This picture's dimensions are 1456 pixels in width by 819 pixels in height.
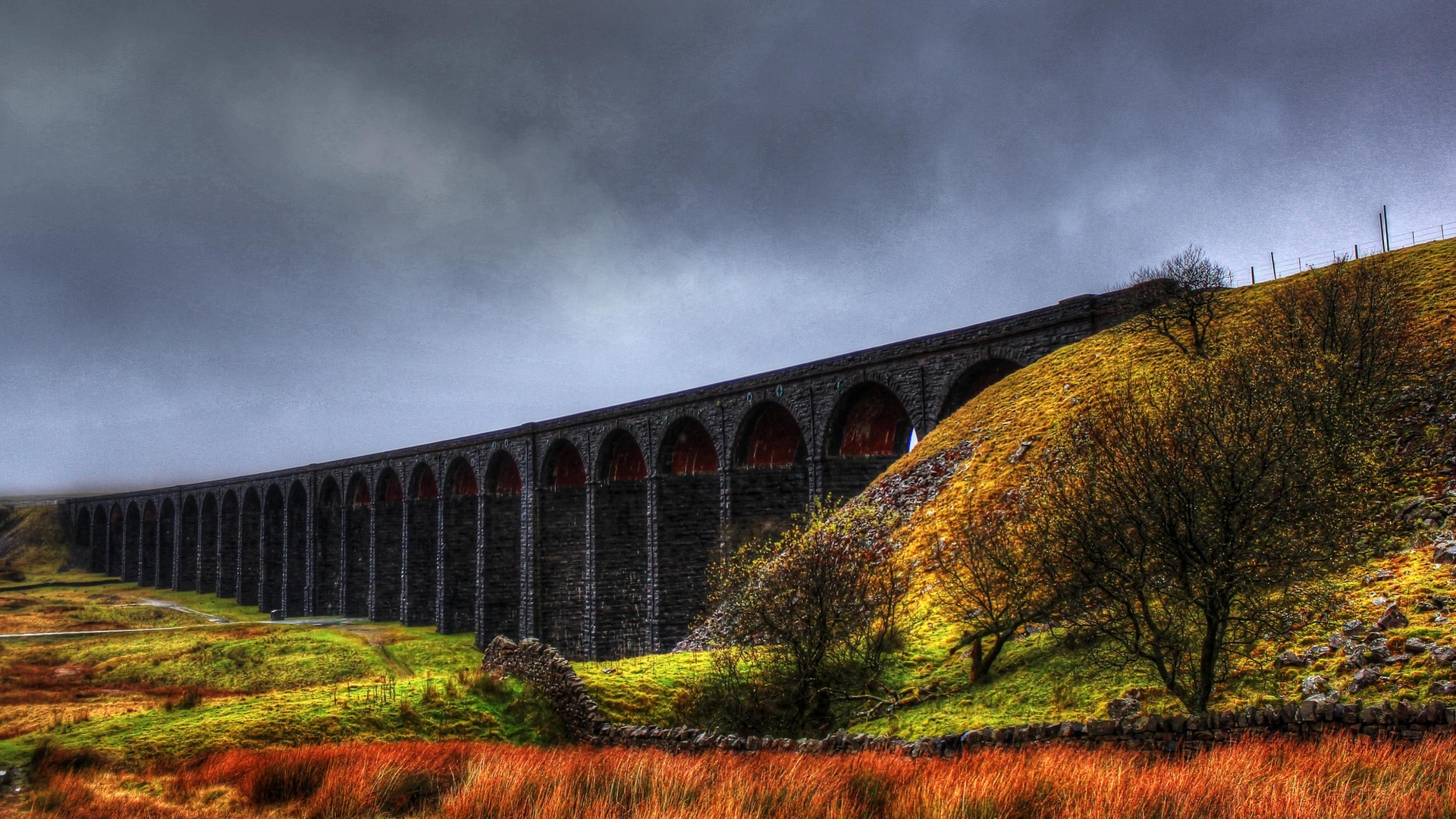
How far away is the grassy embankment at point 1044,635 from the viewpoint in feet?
31.8

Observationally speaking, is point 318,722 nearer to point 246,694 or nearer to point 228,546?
point 246,694

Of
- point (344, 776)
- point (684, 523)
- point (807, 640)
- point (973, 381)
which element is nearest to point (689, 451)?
point (684, 523)

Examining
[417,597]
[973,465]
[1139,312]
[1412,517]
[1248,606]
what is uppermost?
[1139,312]

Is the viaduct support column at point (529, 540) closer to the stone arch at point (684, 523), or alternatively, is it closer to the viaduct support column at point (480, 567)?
the viaduct support column at point (480, 567)

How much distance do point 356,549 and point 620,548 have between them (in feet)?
92.7

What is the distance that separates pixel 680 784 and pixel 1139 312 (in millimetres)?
16462

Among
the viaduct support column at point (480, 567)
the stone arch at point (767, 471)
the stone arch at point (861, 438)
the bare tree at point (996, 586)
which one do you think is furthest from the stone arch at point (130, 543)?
the bare tree at point (996, 586)

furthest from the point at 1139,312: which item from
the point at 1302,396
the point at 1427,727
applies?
the point at 1427,727

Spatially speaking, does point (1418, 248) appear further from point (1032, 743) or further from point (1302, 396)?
point (1032, 743)

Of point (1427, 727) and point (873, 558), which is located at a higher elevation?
point (873, 558)

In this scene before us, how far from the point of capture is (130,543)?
83062 mm

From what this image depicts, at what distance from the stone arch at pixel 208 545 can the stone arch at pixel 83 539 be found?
37.7 m

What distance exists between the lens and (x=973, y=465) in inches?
741

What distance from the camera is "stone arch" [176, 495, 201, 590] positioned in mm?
71188
